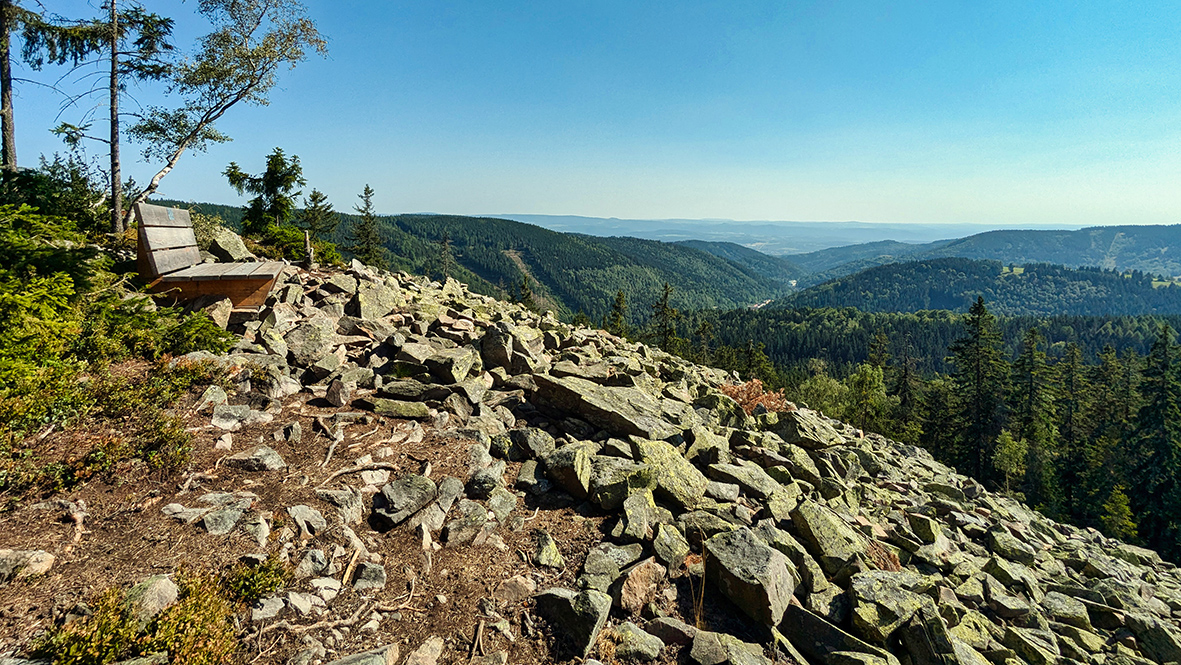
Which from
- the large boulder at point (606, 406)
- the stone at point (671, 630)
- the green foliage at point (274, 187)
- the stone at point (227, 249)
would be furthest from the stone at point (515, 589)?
the green foliage at point (274, 187)

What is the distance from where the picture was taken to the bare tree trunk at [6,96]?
1470cm

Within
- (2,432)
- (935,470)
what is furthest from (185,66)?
(935,470)

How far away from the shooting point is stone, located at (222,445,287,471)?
211 inches

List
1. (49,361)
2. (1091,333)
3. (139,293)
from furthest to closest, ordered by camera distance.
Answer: (1091,333)
(139,293)
(49,361)

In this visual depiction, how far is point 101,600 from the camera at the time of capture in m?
3.35

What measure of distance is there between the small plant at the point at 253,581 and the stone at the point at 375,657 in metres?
0.90

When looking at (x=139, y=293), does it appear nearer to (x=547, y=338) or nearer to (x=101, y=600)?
(x=101, y=600)

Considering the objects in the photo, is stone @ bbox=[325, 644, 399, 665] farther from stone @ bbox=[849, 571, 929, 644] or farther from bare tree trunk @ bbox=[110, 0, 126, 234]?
bare tree trunk @ bbox=[110, 0, 126, 234]

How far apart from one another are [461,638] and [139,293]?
8758mm

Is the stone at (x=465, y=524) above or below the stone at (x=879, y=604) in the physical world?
above

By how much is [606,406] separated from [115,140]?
18077mm

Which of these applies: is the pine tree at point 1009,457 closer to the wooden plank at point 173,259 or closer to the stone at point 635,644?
the stone at point 635,644

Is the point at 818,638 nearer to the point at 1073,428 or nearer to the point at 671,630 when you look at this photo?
the point at 671,630

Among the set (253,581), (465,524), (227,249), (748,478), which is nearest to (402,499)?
(465,524)
